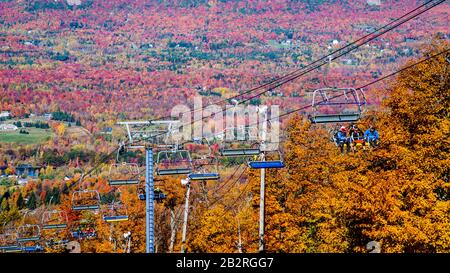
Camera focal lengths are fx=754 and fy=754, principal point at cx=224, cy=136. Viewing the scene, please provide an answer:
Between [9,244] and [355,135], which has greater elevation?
[355,135]

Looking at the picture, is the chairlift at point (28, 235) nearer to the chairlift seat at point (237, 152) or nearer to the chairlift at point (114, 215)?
the chairlift at point (114, 215)

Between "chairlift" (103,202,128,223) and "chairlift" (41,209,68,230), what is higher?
"chairlift" (103,202,128,223)

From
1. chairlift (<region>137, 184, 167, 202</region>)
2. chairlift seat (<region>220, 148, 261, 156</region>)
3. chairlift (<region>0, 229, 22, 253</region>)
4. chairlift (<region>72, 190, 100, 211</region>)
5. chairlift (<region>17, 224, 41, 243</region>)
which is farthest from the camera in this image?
chairlift (<region>0, 229, 22, 253</region>)

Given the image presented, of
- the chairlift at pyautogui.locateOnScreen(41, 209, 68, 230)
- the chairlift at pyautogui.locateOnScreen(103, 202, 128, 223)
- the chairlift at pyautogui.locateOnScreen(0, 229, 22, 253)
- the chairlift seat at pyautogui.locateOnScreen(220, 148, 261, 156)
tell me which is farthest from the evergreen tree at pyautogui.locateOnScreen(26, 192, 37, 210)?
the chairlift seat at pyautogui.locateOnScreen(220, 148, 261, 156)

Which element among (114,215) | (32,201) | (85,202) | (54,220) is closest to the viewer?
(114,215)

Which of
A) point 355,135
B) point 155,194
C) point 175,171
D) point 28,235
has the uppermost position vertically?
point 355,135

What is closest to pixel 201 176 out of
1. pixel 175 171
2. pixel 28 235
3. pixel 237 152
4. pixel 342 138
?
pixel 175 171

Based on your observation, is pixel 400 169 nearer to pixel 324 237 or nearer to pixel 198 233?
pixel 324 237

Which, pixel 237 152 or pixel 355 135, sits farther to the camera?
pixel 355 135

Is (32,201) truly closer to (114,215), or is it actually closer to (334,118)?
(114,215)

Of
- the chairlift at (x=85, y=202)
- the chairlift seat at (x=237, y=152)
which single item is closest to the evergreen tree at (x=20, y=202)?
the chairlift at (x=85, y=202)

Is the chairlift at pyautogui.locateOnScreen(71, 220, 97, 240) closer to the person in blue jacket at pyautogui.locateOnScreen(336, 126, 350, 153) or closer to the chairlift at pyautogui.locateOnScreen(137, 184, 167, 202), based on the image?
the chairlift at pyautogui.locateOnScreen(137, 184, 167, 202)

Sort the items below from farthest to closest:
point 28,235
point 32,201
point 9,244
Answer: point 32,201, point 28,235, point 9,244
